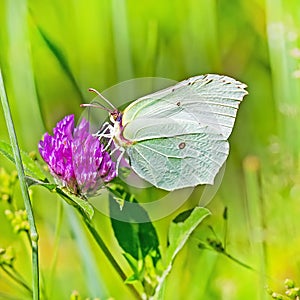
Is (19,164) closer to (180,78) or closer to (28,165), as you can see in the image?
(28,165)

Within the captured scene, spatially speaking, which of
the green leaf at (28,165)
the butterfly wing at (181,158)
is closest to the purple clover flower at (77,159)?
the green leaf at (28,165)

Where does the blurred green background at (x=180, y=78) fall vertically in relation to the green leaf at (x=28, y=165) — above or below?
below

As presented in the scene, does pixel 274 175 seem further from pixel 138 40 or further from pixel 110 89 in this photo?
pixel 138 40

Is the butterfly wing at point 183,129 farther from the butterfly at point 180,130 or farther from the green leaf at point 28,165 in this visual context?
the green leaf at point 28,165

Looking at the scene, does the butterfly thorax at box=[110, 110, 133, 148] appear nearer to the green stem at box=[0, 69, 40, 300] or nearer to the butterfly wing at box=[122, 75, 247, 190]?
the butterfly wing at box=[122, 75, 247, 190]

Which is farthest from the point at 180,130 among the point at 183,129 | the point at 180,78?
the point at 180,78

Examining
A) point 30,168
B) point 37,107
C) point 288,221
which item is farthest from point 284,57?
point 30,168
